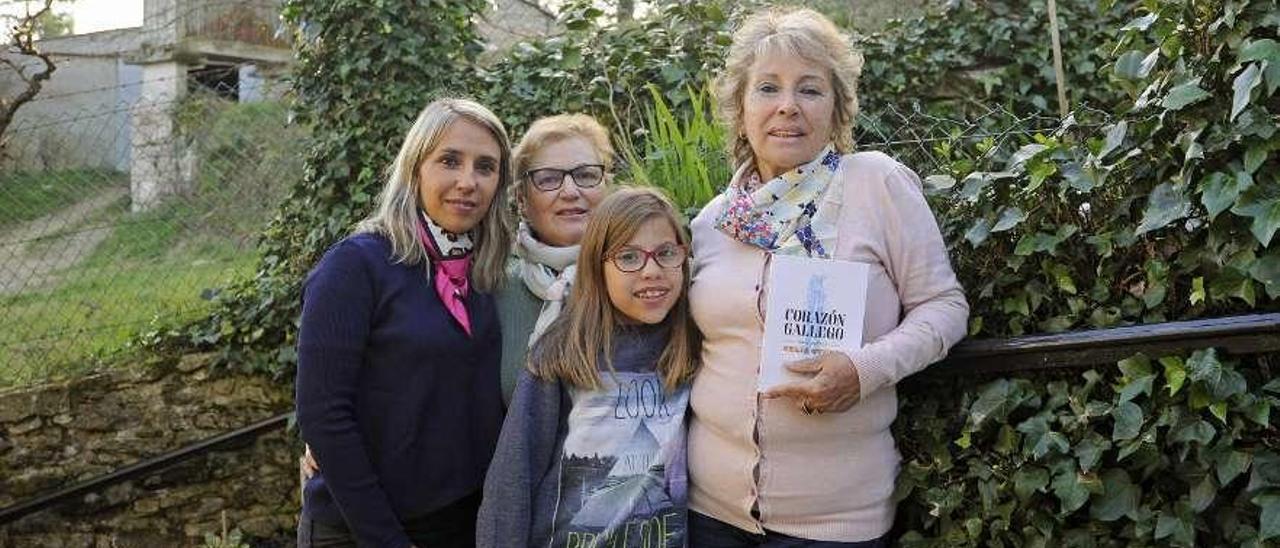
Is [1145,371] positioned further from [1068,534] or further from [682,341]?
[682,341]

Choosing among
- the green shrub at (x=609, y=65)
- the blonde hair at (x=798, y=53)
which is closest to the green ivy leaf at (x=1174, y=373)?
the blonde hair at (x=798, y=53)

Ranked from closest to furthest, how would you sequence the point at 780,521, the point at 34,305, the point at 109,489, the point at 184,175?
the point at 780,521, the point at 109,489, the point at 34,305, the point at 184,175

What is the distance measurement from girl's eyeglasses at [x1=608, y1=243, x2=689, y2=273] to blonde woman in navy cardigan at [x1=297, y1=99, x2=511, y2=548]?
1.24 ft

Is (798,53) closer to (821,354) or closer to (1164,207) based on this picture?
(821,354)

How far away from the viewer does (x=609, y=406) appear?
2.52 m

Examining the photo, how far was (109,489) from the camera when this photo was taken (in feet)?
17.4

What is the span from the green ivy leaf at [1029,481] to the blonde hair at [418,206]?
1.25m

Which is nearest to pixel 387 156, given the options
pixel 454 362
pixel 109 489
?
pixel 109 489

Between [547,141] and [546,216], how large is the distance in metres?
0.19

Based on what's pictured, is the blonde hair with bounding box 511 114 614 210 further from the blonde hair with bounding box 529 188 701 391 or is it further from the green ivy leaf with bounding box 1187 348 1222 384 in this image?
the green ivy leaf with bounding box 1187 348 1222 384

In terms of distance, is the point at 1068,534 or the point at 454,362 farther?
the point at 454,362

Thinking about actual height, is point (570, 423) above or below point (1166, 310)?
below

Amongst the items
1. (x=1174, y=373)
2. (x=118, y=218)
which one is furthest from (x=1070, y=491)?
(x=118, y=218)

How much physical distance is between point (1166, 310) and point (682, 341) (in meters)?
0.99
